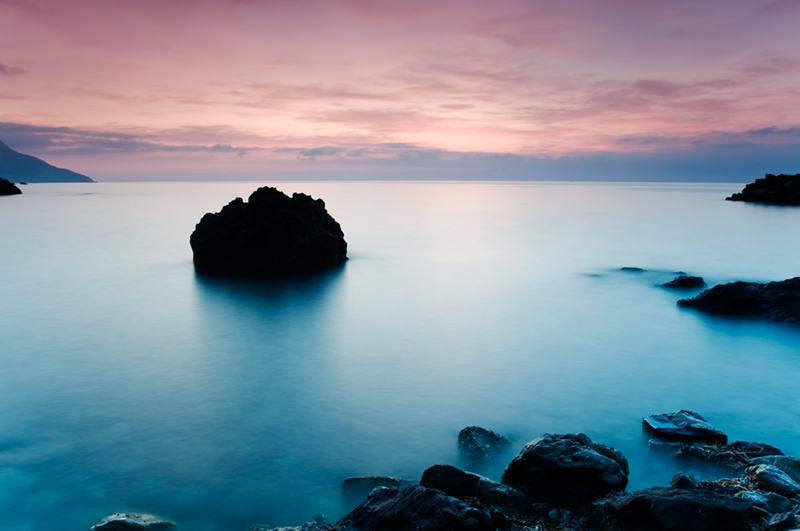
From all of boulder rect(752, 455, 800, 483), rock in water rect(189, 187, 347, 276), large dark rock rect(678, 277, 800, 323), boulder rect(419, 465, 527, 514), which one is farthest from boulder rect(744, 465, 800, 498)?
rock in water rect(189, 187, 347, 276)

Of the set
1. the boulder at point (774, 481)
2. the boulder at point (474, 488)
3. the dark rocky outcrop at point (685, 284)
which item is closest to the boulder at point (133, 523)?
the boulder at point (474, 488)

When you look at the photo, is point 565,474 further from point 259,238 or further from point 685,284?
point 259,238

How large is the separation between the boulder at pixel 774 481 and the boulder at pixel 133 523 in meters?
6.03

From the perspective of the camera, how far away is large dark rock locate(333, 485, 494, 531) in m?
4.05

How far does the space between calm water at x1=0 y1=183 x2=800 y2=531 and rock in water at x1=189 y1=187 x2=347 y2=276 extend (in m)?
1.56

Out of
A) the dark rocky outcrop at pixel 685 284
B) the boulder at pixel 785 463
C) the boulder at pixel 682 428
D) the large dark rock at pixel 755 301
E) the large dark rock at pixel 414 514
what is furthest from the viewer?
the dark rocky outcrop at pixel 685 284

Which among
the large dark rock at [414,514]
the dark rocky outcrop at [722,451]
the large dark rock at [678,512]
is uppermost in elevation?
the large dark rock at [678,512]

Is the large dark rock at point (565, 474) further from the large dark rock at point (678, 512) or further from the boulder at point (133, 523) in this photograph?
the boulder at point (133, 523)

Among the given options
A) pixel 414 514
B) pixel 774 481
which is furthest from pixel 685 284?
pixel 414 514

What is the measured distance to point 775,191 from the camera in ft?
215

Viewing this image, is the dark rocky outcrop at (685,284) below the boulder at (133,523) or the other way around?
the other way around

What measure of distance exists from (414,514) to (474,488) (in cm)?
116

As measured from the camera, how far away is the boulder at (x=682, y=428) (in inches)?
254

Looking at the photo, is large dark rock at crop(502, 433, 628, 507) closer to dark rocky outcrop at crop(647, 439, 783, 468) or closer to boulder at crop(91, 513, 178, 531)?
dark rocky outcrop at crop(647, 439, 783, 468)
